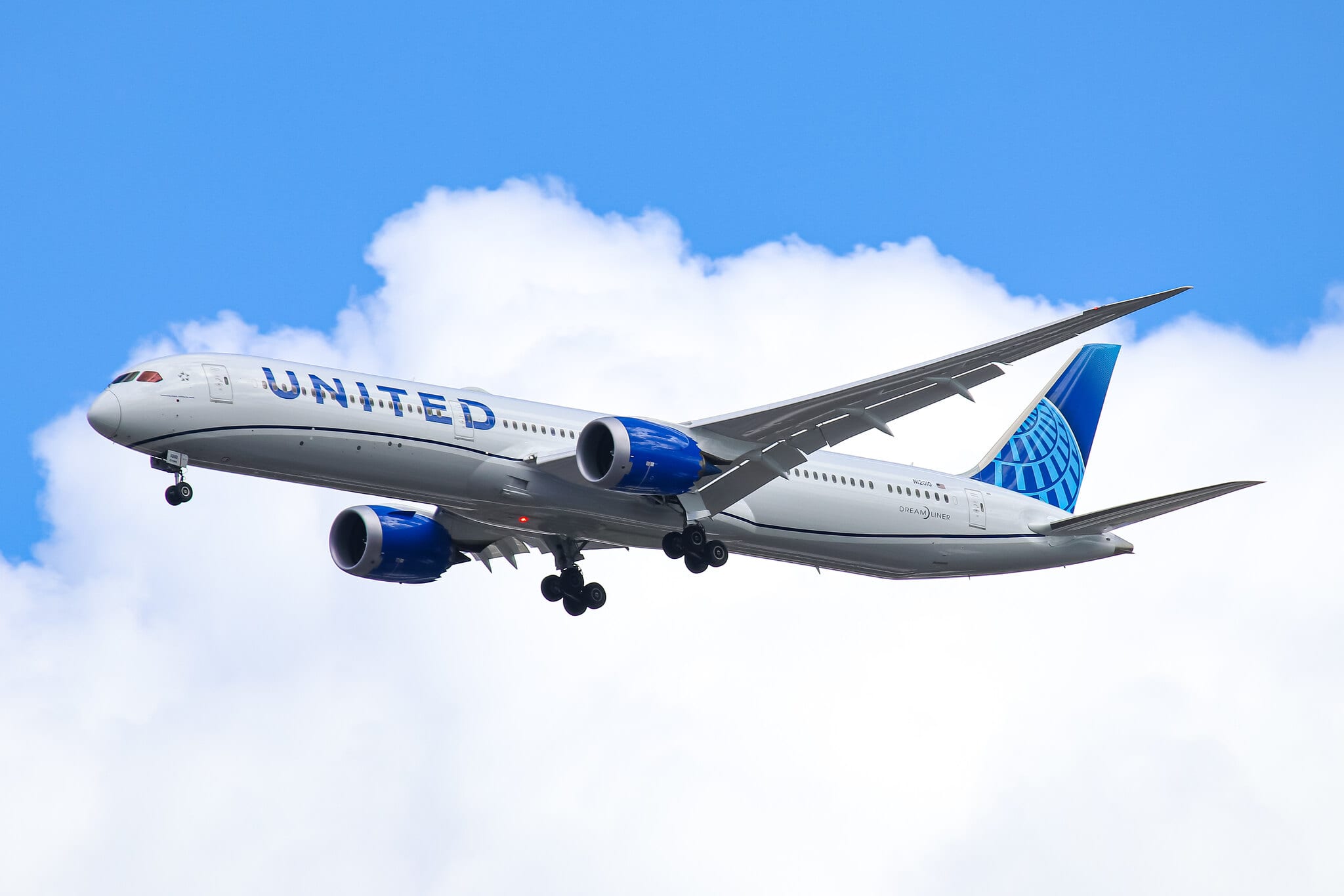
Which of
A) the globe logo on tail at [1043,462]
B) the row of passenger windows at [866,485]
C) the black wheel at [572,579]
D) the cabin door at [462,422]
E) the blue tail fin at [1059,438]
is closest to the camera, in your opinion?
the cabin door at [462,422]

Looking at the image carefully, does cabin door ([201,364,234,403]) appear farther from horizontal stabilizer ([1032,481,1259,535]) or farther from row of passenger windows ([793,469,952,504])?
horizontal stabilizer ([1032,481,1259,535])

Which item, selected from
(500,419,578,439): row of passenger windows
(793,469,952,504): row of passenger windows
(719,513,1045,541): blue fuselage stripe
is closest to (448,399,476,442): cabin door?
(500,419,578,439): row of passenger windows

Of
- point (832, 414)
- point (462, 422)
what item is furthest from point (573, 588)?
point (832, 414)

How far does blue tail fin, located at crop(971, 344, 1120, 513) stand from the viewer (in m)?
43.7

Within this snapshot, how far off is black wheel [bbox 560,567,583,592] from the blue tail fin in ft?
33.5

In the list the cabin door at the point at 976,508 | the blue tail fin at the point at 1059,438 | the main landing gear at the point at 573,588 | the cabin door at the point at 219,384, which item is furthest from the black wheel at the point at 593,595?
the cabin door at the point at 219,384

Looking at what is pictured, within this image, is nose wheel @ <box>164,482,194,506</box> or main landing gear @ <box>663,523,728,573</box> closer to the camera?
nose wheel @ <box>164,482,194,506</box>

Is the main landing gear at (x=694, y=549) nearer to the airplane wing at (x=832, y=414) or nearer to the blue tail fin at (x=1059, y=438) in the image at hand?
the airplane wing at (x=832, y=414)

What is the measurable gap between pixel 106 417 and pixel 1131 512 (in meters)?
21.8

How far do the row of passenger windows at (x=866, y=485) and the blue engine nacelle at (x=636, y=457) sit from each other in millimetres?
4268

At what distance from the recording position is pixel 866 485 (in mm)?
39281

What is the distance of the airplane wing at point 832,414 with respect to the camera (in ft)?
107

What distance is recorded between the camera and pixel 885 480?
39.8m

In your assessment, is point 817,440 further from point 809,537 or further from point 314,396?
point 314,396
